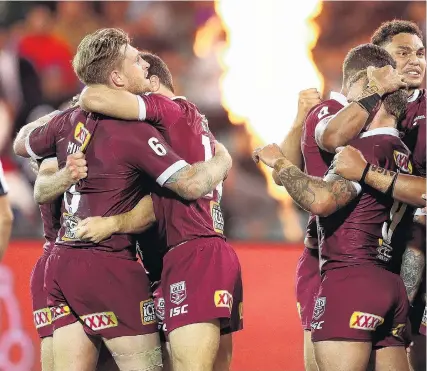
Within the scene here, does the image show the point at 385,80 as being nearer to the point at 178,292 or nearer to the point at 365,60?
the point at 365,60

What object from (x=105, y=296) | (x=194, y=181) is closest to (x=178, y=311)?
(x=105, y=296)

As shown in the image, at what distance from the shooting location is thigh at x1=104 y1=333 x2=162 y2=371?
4.10 m

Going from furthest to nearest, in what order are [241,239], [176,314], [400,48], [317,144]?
[241,239]
[400,48]
[317,144]
[176,314]

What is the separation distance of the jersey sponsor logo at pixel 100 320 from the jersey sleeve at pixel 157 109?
93 centimetres

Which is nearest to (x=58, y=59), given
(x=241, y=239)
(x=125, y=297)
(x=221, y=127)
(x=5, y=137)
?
(x=5, y=137)

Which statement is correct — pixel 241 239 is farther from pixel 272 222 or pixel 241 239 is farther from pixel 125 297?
pixel 125 297

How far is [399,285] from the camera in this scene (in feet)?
13.6

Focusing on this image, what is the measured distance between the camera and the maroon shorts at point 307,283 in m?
4.71

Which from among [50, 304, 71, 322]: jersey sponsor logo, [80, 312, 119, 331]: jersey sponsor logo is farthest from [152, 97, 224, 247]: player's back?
[50, 304, 71, 322]: jersey sponsor logo

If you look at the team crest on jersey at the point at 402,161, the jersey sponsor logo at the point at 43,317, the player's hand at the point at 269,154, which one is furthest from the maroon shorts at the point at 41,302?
the team crest on jersey at the point at 402,161

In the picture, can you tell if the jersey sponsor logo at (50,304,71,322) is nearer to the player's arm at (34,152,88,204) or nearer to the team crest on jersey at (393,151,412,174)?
the player's arm at (34,152,88,204)

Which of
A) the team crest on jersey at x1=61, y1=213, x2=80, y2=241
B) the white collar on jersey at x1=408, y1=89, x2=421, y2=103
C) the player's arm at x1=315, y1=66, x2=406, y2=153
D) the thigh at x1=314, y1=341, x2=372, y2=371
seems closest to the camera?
the thigh at x1=314, y1=341, x2=372, y2=371

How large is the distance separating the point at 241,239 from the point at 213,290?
150 inches

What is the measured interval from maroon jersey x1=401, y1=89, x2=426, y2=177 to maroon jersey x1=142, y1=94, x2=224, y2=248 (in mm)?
992
